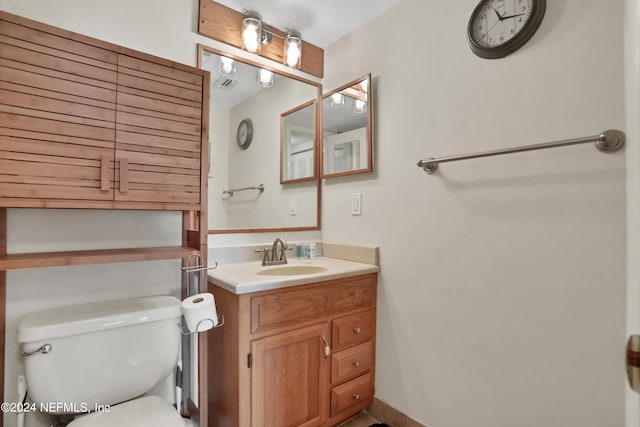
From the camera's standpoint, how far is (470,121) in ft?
4.50

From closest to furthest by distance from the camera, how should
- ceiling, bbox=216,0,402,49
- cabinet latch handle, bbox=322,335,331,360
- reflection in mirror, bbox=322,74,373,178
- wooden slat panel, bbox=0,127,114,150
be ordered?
wooden slat panel, bbox=0,127,114,150, cabinet latch handle, bbox=322,335,331,360, ceiling, bbox=216,0,402,49, reflection in mirror, bbox=322,74,373,178

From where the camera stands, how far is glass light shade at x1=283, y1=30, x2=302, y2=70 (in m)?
1.89

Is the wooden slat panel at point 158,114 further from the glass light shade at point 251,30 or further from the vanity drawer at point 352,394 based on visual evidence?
the vanity drawer at point 352,394

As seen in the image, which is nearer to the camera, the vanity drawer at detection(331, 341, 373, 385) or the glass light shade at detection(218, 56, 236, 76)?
the vanity drawer at detection(331, 341, 373, 385)

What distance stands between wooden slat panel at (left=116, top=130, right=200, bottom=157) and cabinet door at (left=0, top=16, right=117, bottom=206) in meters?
0.04

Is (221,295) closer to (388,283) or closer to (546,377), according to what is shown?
(388,283)

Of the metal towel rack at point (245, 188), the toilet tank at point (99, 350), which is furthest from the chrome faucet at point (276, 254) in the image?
the toilet tank at point (99, 350)

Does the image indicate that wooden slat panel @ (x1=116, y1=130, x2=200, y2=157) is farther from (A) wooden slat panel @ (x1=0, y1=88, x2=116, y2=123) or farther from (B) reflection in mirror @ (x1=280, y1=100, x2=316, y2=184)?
(B) reflection in mirror @ (x1=280, y1=100, x2=316, y2=184)

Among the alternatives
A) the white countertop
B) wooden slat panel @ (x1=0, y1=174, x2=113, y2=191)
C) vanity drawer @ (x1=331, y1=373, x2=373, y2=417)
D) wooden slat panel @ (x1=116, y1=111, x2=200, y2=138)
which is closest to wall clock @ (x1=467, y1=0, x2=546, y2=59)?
the white countertop

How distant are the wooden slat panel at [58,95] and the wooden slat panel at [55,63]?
0.26 feet

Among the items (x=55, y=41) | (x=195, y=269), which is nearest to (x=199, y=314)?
(x=195, y=269)

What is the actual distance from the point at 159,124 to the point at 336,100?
44.8 inches

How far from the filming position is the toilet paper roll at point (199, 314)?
1.19m

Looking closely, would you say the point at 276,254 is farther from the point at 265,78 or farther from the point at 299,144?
the point at 265,78
